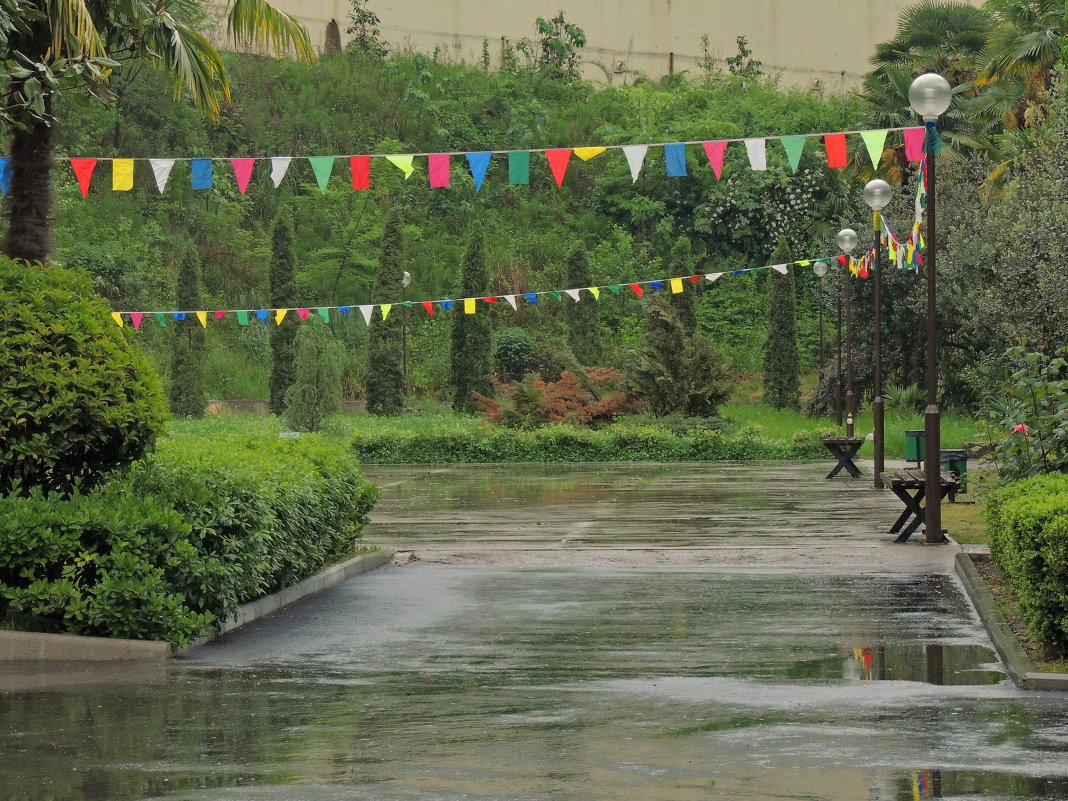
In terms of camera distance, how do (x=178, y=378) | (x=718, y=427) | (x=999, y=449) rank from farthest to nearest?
(x=178, y=378) < (x=718, y=427) < (x=999, y=449)

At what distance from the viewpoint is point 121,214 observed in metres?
58.8

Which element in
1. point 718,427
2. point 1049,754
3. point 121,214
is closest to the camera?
point 1049,754

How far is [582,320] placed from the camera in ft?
167

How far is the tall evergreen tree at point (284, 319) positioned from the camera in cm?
4747

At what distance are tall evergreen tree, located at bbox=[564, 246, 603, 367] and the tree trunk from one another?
34515mm

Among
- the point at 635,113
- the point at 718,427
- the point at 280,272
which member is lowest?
the point at 718,427

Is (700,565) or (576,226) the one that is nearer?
(700,565)

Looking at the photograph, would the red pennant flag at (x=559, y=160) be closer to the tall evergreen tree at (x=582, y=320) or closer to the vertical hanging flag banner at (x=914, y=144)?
the vertical hanging flag banner at (x=914, y=144)

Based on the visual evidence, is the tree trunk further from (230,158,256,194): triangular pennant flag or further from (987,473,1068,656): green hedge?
(987,473,1068,656): green hedge

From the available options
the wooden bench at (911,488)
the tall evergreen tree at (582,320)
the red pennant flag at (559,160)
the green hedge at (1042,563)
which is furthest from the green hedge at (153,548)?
the tall evergreen tree at (582,320)

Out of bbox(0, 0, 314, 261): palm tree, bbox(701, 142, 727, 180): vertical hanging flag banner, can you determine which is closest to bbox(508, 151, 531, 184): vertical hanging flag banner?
bbox(701, 142, 727, 180): vertical hanging flag banner

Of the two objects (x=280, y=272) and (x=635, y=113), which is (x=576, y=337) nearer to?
(x=280, y=272)

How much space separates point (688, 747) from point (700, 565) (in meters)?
7.97

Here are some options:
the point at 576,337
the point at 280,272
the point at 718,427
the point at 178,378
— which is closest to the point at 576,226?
the point at 576,337
